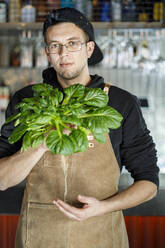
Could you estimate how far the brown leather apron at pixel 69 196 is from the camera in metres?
1.15

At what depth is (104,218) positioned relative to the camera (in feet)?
3.84

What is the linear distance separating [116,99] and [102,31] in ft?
6.68

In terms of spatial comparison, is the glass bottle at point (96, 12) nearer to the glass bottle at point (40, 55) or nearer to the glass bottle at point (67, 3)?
the glass bottle at point (67, 3)

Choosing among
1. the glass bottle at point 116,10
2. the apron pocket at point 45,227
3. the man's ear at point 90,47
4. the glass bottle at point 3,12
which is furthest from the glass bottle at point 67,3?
the apron pocket at point 45,227

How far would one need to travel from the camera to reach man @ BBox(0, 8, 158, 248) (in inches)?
45.1

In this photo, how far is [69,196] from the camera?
1.14 metres

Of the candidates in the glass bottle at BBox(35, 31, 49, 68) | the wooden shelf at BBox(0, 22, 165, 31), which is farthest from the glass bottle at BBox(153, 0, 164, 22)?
the glass bottle at BBox(35, 31, 49, 68)

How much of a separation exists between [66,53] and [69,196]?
→ 449mm

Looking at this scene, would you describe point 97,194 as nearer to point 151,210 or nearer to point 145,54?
point 151,210

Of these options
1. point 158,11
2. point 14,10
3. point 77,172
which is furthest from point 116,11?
point 77,172

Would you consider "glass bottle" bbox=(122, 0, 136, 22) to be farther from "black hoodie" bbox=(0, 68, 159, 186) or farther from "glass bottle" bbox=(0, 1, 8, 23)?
"black hoodie" bbox=(0, 68, 159, 186)

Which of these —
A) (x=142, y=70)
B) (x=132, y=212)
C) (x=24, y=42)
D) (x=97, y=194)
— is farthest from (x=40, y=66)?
(x=97, y=194)

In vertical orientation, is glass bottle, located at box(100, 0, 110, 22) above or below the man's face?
above

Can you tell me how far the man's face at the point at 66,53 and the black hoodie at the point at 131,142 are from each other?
0.09 metres
